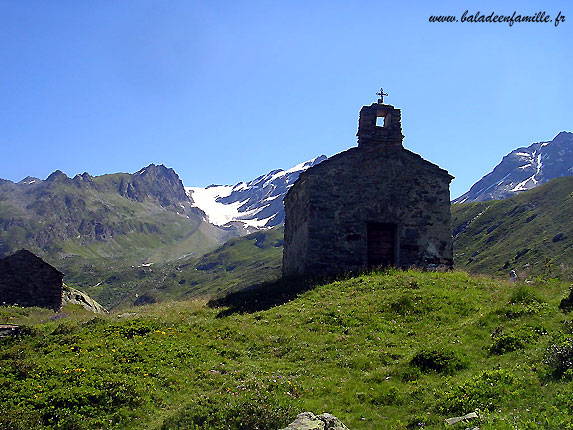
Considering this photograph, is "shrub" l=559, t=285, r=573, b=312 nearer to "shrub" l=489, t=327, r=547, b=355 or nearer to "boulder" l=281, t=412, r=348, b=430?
"shrub" l=489, t=327, r=547, b=355

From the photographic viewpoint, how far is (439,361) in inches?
509

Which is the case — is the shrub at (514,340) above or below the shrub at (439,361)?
above

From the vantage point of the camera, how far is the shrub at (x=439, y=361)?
1267cm

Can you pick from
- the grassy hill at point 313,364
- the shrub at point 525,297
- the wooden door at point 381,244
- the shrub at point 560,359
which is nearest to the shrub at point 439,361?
the grassy hill at point 313,364

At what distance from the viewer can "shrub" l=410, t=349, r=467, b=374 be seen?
41.6 feet

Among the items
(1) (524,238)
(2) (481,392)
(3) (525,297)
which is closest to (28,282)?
(3) (525,297)

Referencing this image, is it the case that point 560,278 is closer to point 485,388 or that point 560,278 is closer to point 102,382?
A: point 485,388


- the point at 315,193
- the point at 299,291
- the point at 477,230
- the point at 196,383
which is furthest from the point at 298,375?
the point at 477,230

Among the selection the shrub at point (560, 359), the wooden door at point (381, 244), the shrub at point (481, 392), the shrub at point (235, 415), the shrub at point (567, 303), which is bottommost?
the shrub at point (235, 415)

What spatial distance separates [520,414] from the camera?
869cm

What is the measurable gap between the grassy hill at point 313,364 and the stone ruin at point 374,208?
6.52m

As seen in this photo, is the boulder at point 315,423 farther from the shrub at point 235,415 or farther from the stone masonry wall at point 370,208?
the stone masonry wall at point 370,208

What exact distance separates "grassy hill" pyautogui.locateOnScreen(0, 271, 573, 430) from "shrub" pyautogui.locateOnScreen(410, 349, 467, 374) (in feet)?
0.10

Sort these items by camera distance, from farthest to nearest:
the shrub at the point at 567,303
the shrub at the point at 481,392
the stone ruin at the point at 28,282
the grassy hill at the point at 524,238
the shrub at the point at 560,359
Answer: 1. the grassy hill at the point at 524,238
2. the stone ruin at the point at 28,282
3. the shrub at the point at 567,303
4. the shrub at the point at 560,359
5. the shrub at the point at 481,392
